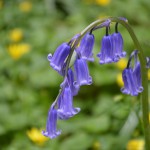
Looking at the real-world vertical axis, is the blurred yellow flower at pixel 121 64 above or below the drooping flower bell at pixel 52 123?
above

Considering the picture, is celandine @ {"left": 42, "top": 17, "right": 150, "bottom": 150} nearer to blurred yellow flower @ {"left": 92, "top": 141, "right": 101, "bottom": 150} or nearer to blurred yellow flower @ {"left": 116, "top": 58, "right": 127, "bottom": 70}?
blurred yellow flower @ {"left": 92, "top": 141, "right": 101, "bottom": 150}

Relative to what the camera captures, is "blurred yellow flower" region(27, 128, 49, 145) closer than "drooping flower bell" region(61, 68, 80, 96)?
No

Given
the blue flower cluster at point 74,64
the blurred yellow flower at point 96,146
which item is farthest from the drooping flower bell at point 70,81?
the blurred yellow flower at point 96,146

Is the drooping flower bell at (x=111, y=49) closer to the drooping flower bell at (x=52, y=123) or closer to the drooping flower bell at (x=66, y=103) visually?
the drooping flower bell at (x=66, y=103)

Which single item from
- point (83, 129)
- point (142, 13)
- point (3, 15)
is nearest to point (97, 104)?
point (83, 129)

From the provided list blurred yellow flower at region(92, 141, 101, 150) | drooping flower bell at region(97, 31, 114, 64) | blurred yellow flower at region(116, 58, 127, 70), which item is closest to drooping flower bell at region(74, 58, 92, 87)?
drooping flower bell at region(97, 31, 114, 64)

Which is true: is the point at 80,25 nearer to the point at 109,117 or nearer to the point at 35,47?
the point at 35,47

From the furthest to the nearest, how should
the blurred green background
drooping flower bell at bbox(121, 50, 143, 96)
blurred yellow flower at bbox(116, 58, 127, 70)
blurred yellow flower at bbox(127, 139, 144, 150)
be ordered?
blurred yellow flower at bbox(116, 58, 127, 70) < the blurred green background < blurred yellow flower at bbox(127, 139, 144, 150) < drooping flower bell at bbox(121, 50, 143, 96)
